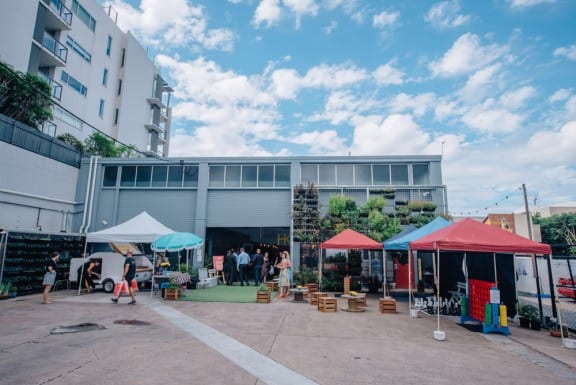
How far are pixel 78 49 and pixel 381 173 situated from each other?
950 inches

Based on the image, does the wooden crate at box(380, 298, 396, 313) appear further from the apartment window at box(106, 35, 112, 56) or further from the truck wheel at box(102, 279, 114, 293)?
the apartment window at box(106, 35, 112, 56)

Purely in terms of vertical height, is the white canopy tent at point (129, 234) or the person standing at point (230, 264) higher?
the white canopy tent at point (129, 234)

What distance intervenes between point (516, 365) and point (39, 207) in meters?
19.1

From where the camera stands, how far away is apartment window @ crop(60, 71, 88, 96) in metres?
24.0

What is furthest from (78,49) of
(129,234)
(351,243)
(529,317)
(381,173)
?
(529,317)

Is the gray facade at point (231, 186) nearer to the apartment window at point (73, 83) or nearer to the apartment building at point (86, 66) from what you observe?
the apartment building at point (86, 66)

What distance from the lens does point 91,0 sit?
26781 millimetres

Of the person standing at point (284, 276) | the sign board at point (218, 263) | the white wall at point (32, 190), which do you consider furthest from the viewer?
the sign board at point (218, 263)

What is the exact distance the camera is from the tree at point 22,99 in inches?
656

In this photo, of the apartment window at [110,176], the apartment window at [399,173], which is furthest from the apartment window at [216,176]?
the apartment window at [399,173]

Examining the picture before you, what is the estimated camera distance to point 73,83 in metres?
24.9

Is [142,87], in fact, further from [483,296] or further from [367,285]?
[483,296]

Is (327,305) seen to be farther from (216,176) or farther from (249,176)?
(216,176)

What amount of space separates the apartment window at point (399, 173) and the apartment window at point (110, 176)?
51.3 ft
